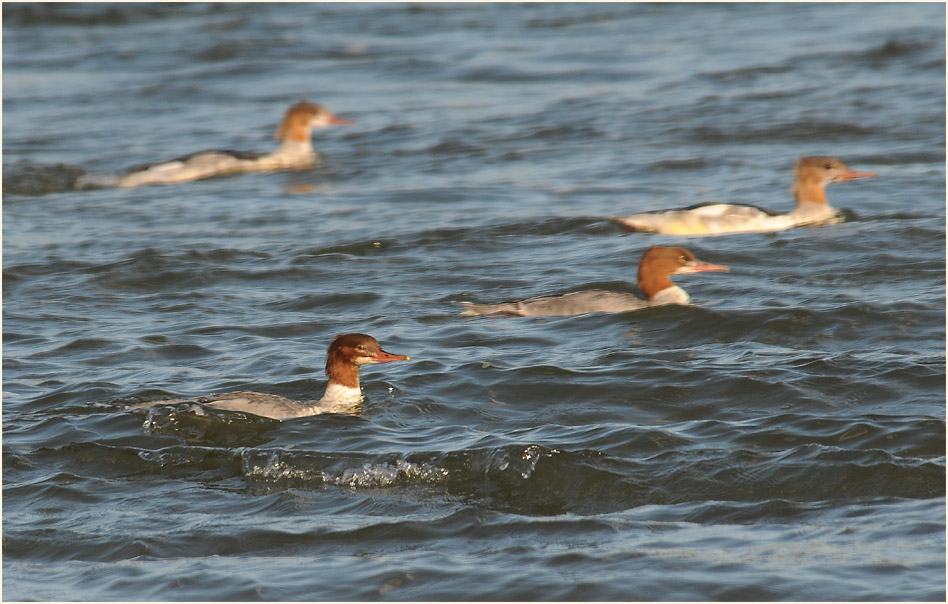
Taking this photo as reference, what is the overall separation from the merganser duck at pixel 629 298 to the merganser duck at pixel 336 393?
169 centimetres

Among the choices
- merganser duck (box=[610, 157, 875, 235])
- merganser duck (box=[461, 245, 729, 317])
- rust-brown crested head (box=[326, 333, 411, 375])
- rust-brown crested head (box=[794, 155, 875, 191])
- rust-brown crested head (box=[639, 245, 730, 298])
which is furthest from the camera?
rust-brown crested head (box=[794, 155, 875, 191])

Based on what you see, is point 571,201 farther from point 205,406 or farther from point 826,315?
point 205,406

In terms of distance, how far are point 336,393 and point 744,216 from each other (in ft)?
16.2

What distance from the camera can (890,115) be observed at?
50.1 ft

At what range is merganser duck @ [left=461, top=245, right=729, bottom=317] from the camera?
356 inches

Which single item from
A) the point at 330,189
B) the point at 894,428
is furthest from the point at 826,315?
the point at 330,189

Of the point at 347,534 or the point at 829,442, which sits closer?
the point at 347,534

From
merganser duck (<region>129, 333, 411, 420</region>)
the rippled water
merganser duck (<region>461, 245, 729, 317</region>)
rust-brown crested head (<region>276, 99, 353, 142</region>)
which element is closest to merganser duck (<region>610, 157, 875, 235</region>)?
the rippled water

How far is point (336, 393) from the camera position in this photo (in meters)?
7.38

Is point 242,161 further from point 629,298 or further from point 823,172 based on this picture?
point 629,298

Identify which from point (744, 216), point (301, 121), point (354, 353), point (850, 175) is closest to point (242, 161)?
point (301, 121)

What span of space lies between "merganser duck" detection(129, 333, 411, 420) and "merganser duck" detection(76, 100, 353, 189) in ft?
25.3

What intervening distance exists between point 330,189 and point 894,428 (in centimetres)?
857

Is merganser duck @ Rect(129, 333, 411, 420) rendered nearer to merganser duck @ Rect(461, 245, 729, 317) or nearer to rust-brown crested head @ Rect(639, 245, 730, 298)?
merganser duck @ Rect(461, 245, 729, 317)
